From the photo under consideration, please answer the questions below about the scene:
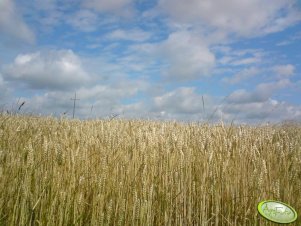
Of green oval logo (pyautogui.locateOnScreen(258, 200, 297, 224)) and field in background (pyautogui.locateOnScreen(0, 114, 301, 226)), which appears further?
field in background (pyautogui.locateOnScreen(0, 114, 301, 226))

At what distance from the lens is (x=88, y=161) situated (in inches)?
160

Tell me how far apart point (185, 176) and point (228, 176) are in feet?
1.50

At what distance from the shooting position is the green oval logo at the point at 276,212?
7.13ft

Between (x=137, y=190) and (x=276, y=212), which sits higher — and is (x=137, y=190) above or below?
above

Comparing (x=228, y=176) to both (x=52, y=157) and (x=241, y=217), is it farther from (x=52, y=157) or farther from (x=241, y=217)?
(x=52, y=157)

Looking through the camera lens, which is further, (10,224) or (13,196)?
(13,196)

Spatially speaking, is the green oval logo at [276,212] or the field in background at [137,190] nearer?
the green oval logo at [276,212]

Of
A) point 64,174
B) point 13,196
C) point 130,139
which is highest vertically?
point 130,139

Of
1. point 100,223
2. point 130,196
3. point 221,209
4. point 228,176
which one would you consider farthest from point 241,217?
point 100,223

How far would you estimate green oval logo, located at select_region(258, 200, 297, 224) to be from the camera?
2172 mm

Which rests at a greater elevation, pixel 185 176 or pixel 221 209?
pixel 185 176

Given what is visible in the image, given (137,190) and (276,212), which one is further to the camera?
(137,190)

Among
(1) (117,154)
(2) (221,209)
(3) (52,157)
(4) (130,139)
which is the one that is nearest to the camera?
(2) (221,209)

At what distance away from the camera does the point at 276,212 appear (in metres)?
2.21
